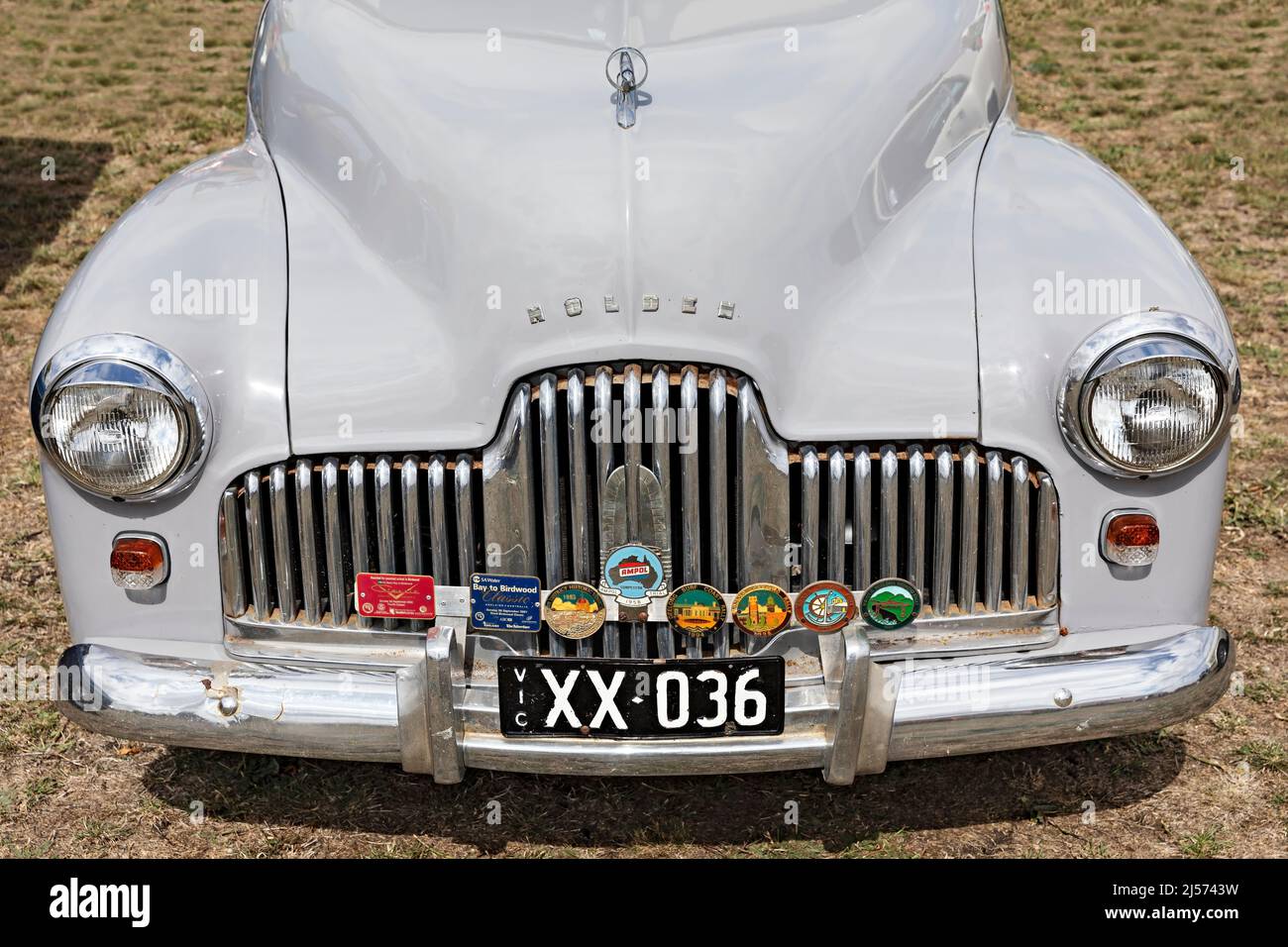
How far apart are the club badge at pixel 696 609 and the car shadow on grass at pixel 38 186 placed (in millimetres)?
4719

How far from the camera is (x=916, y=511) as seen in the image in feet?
8.71

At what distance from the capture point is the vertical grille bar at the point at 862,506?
8.70ft

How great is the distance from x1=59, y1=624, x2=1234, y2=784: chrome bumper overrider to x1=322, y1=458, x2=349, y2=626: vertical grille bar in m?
0.13

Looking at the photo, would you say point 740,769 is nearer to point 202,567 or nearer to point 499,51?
point 202,567

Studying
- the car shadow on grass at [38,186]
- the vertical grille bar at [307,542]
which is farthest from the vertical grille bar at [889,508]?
the car shadow on grass at [38,186]

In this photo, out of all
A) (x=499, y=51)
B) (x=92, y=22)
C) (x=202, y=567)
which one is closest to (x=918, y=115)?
(x=499, y=51)

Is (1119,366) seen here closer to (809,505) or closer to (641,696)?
(809,505)

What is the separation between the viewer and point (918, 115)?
10.4 ft

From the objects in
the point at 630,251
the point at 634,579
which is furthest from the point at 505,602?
the point at 630,251

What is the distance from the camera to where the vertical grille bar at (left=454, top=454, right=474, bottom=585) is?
2.66 m

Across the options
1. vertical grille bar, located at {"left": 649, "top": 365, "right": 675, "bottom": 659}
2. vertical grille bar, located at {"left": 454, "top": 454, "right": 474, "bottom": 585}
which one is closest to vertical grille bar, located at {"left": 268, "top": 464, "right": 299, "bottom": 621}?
vertical grille bar, located at {"left": 454, "top": 454, "right": 474, "bottom": 585}
